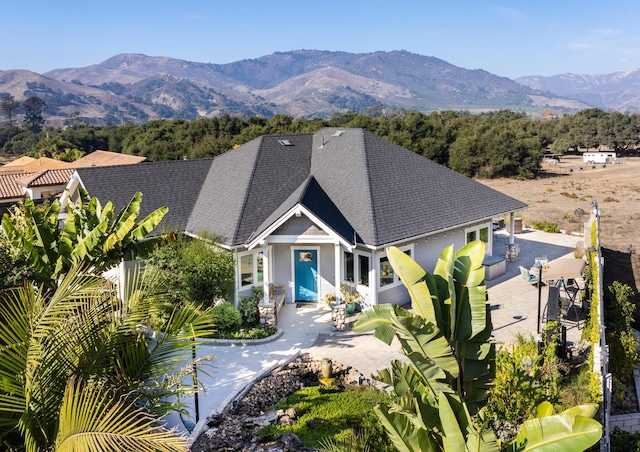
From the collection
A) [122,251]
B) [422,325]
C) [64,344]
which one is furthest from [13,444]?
[122,251]

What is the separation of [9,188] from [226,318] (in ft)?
132

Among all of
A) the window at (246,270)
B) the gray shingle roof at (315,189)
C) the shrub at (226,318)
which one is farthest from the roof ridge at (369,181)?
the shrub at (226,318)

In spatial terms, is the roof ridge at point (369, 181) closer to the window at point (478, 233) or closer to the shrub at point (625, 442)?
the window at point (478, 233)

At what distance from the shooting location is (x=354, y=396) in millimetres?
13156

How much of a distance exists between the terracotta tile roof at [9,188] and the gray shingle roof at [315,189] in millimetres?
29140

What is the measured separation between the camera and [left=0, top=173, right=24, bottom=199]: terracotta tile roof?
45594 mm

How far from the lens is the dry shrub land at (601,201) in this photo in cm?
2802

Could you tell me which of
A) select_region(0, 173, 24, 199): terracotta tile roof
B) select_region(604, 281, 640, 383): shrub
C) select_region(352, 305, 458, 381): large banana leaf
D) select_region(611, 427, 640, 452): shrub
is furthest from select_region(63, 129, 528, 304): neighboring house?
select_region(0, 173, 24, 199): terracotta tile roof

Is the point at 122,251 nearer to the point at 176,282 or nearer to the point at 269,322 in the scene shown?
the point at 176,282

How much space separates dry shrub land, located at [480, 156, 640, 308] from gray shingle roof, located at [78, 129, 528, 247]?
846cm

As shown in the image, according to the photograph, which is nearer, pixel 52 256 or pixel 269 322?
pixel 52 256

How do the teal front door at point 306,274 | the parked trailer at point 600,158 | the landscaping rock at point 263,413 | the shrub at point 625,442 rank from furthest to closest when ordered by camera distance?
the parked trailer at point 600,158, the teal front door at point 306,274, the shrub at point 625,442, the landscaping rock at point 263,413

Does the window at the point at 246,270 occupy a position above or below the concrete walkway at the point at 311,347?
above

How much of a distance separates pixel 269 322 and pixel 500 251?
16020mm
